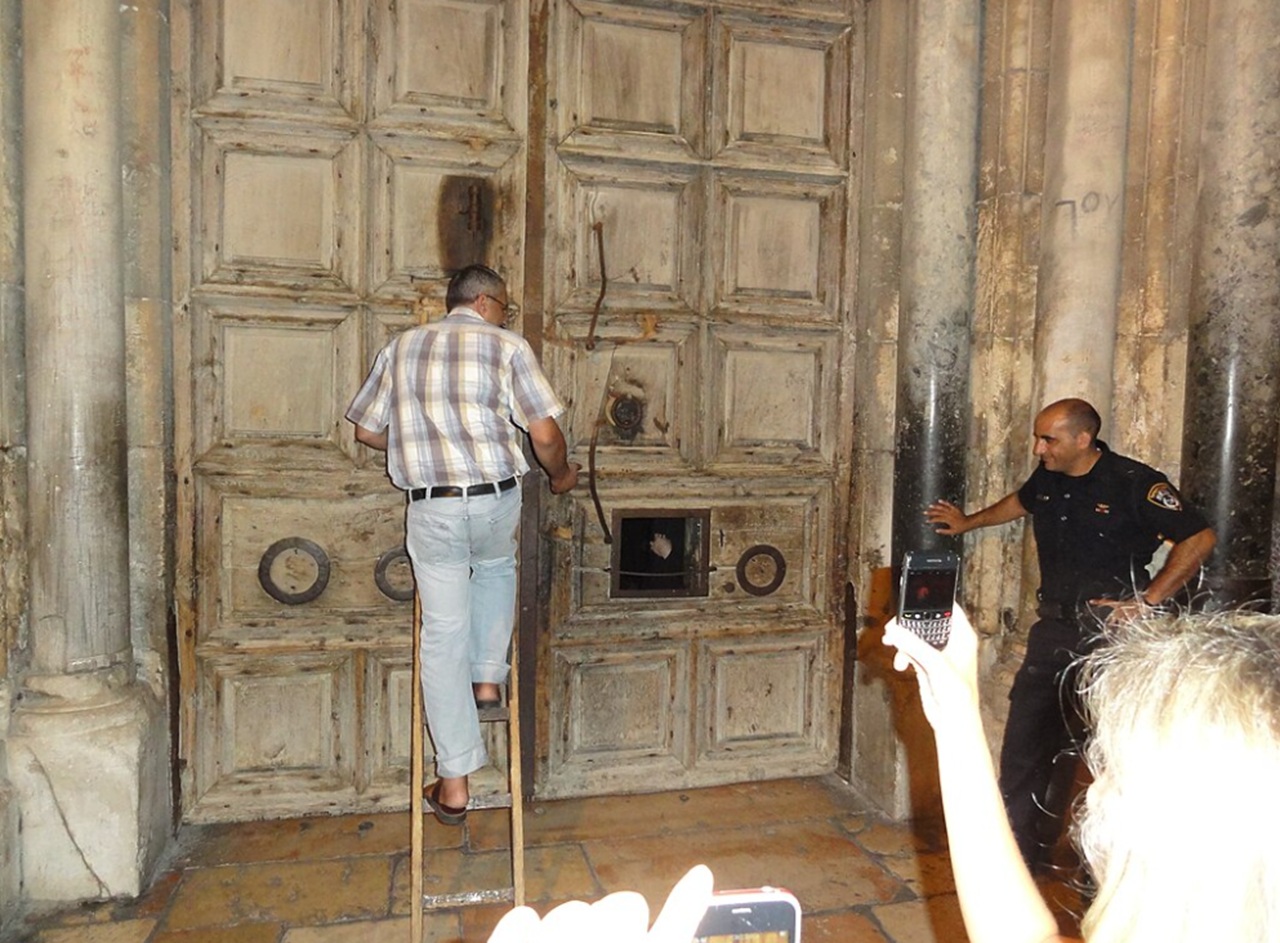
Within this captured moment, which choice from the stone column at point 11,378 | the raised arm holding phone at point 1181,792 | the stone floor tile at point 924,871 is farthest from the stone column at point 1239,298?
the stone column at point 11,378

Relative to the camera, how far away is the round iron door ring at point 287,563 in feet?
12.5

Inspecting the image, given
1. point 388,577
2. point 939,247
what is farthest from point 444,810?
point 939,247

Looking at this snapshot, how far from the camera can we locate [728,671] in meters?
4.34

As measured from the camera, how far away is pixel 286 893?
10.9ft

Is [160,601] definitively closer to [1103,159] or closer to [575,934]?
[575,934]

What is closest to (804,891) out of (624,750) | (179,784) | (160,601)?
(624,750)

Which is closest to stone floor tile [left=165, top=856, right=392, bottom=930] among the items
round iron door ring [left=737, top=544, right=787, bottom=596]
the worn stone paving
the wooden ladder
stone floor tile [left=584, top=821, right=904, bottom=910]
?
the worn stone paving

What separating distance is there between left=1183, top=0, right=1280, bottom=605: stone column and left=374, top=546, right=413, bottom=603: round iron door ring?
3188 mm

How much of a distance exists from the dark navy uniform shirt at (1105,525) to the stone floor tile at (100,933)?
3535 millimetres

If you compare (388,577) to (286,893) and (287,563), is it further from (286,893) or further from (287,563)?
(286,893)

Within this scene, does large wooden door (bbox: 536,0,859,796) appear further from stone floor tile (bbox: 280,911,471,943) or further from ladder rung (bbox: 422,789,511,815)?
stone floor tile (bbox: 280,911,471,943)

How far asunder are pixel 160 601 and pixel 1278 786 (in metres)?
3.83

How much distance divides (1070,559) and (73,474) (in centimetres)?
376

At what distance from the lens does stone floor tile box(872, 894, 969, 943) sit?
3164mm
